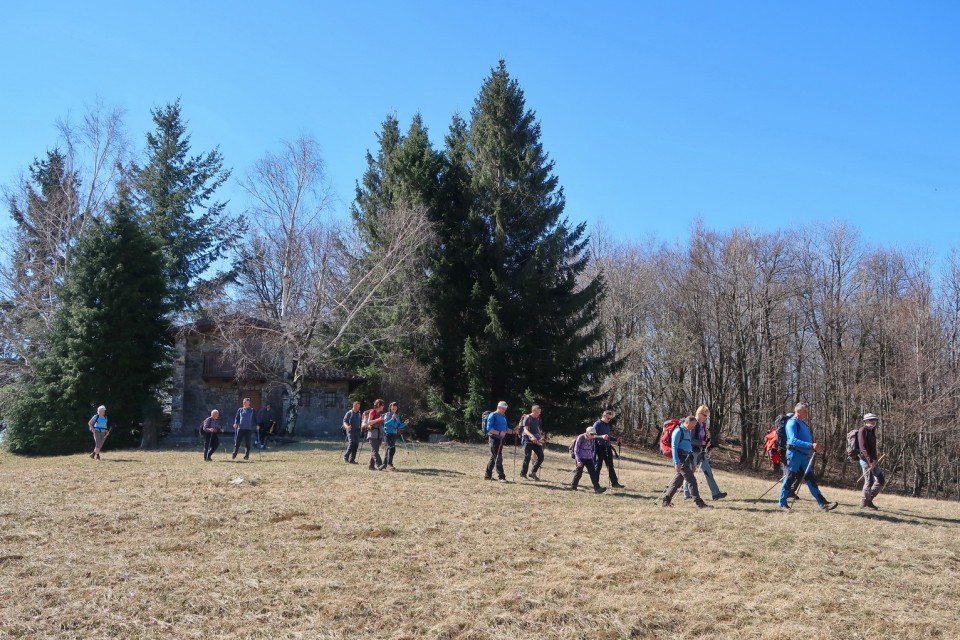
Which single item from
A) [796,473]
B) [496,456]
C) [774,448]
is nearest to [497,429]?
[496,456]

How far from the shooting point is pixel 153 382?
1111 inches

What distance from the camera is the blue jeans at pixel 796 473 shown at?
37.4 feet

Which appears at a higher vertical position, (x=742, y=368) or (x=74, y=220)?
(x=74, y=220)

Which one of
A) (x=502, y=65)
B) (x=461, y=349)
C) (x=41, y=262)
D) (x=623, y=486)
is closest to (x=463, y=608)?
(x=623, y=486)

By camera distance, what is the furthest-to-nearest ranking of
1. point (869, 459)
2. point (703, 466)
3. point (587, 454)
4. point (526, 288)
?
point (526, 288) < point (587, 454) < point (703, 466) < point (869, 459)

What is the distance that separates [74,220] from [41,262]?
8.44 ft

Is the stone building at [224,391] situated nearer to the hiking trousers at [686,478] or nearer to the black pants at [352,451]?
the black pants at [352,451]

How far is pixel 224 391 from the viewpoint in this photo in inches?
1277

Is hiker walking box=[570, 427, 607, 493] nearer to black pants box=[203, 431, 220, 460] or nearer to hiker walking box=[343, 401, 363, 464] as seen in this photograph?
hiker walking box=[343, 401, 363, 464]

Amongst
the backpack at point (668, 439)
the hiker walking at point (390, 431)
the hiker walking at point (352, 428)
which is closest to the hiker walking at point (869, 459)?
the backpack at point (668, 439)

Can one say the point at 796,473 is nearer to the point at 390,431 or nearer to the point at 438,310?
the point at 390,431

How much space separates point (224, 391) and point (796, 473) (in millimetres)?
26966

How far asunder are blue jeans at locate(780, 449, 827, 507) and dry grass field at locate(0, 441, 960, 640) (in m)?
0.38

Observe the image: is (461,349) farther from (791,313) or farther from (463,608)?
(463,608)
